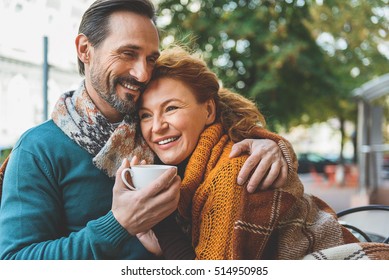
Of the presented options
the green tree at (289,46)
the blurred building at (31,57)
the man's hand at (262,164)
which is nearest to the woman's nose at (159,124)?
the man's hand at (262,164)

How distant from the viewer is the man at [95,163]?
4.00 ft

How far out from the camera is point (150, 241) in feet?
4.61

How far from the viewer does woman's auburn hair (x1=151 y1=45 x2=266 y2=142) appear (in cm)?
148

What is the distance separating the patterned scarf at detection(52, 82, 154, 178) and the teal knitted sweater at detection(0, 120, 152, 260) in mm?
27

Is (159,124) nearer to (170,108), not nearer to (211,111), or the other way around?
(170,108)

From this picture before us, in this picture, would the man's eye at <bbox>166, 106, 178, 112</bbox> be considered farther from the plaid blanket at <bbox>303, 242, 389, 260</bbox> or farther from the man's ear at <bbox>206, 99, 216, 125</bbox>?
the plaid blanket at <bbox>303, 242, 389, 260</bbox>

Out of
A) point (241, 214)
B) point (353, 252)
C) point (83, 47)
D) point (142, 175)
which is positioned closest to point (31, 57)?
point (83, 47)

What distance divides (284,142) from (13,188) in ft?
2.79

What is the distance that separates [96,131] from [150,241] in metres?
0.38

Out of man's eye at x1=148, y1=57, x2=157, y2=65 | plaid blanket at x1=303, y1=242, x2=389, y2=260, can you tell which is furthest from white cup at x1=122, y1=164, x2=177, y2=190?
plaid blanket at x1=303, y1=242, x2=389, y2=260

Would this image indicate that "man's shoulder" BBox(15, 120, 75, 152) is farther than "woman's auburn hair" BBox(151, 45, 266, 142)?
No

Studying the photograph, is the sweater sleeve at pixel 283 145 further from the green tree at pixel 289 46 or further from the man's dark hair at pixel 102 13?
the green tree at pixel 289 46

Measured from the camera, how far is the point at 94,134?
1405 millimetres
